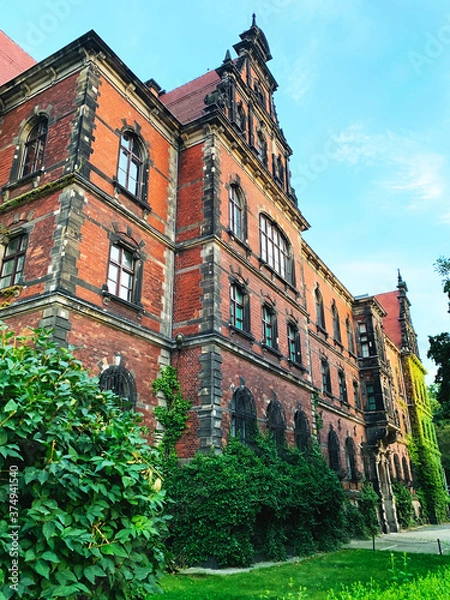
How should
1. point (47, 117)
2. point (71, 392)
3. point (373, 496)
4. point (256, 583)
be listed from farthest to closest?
1. point (373, 496)
2. point (47, 117)
3. point (256, 583)
4. point (71, 392)

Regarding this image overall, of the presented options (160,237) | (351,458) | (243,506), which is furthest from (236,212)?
(351,458)

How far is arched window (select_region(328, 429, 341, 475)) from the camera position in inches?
948

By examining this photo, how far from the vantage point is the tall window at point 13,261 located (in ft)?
45.0

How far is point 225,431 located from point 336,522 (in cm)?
691

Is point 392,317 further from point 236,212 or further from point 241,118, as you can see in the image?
point 236,212

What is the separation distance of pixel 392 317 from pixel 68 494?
47.0 metres

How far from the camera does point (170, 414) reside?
47.3 ft

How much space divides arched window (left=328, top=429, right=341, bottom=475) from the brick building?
8.1 inches

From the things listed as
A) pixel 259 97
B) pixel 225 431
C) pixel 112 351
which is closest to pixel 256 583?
pixel 225 431

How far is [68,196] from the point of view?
43.5 ft

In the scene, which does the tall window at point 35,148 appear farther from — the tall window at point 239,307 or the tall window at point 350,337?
the tall window at point 350,337

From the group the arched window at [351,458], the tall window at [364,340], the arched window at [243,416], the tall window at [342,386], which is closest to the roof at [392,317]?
the tall window at [364,340]

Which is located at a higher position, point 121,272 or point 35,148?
point 35,148

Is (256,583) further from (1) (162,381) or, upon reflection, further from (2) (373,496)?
(2) (373,496)
